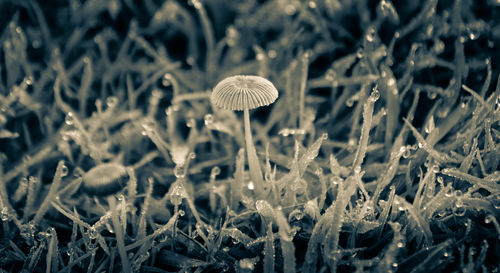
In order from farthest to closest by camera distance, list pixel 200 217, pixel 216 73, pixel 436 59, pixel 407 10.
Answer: pixel 216 73
pixel 407 10
pixel 436 59
pixel 200 217

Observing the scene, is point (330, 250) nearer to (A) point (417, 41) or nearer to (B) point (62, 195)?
(B) point (62, 195)

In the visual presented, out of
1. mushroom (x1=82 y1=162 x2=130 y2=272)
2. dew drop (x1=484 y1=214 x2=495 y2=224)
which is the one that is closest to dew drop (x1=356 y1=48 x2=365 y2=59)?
dew drop (x1=484 y1=214 x2=495 y2=224)

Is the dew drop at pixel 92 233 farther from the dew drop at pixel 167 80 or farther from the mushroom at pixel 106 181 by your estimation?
the dew drop at pixel 167 80

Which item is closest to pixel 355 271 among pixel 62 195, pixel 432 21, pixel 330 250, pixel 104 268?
pixel 330 250

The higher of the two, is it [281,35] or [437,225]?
[281,35]

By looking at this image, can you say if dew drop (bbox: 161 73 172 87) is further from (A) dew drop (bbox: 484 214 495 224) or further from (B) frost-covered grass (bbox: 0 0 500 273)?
(A) dew drop (bbox: 484 214 495 224)

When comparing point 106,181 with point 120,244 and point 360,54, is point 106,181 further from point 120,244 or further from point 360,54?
point 360,54
